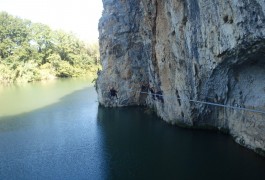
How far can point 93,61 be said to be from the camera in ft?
257

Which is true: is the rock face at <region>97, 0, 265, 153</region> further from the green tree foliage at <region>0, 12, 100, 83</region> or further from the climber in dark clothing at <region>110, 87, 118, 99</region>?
the green tree foliage at <region>0, 12, 100, 83</region>

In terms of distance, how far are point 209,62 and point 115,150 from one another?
786 centimetres

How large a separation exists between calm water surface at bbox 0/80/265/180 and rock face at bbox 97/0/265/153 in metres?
1.39

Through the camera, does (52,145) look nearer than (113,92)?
Yes

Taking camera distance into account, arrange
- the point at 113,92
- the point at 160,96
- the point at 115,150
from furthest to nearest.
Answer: the point at 113,92, the point at 160,96, the point at 115,150

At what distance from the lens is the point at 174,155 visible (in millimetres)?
18141

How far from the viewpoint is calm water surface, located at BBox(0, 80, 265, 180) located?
634 inches

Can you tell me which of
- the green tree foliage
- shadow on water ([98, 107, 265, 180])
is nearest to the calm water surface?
shadow on water ([98, 107, 265, 180])

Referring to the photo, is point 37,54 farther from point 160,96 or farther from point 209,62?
point 209,62

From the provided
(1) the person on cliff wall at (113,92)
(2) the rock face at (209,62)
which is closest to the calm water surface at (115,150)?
(2) the rock face at (209,62)

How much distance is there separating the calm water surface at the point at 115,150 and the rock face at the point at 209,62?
1.39 meters

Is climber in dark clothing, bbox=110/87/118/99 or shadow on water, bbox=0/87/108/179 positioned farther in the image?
climber in dark clothing, bbox=110/87/118/99

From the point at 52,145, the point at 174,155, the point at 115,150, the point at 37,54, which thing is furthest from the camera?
the point at 37,54

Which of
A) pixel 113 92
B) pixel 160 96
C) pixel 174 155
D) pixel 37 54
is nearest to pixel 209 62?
pixel 174 155
